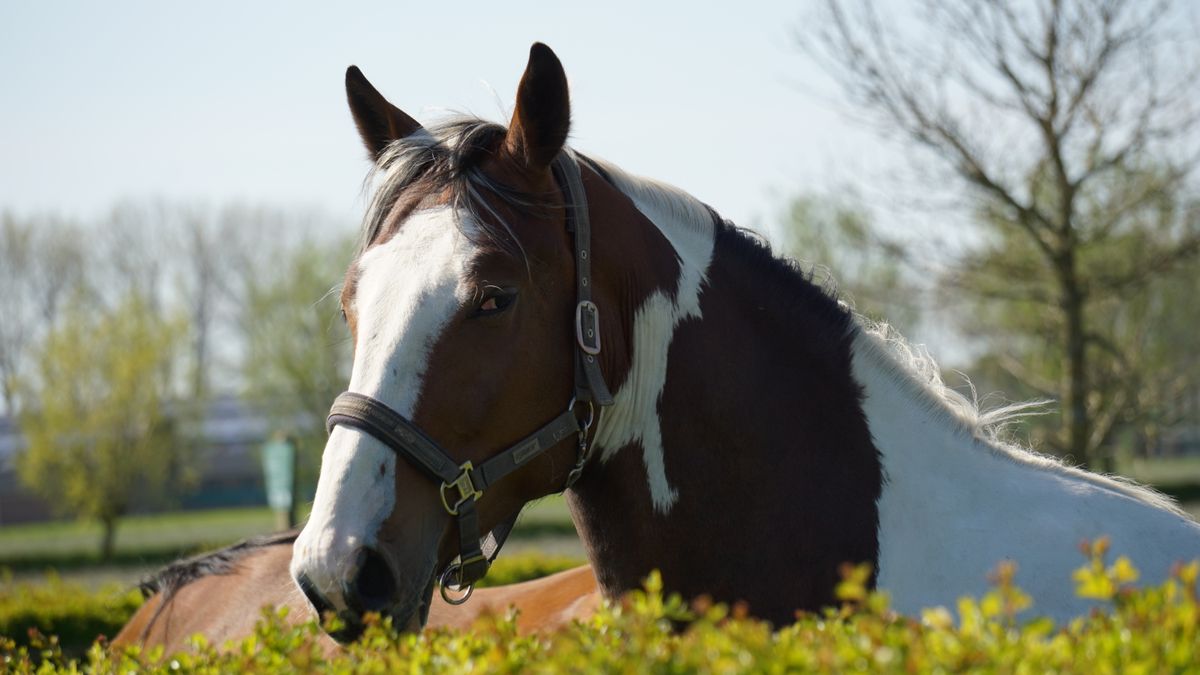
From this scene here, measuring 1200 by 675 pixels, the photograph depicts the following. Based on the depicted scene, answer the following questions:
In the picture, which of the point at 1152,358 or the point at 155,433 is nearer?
the point at 1152,358

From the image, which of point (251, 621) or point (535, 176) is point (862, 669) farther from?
point (251, 621)

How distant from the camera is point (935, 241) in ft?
39.6

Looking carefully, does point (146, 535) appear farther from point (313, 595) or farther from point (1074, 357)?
point (313, 595)

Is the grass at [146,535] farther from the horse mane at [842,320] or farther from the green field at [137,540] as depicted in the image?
the horse mane at [842,320]

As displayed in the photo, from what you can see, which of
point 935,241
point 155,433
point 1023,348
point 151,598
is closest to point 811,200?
point 1023,348

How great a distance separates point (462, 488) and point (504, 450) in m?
0.14

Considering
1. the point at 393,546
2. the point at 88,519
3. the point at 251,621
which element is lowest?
the point at 88,519

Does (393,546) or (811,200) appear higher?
(811,200)

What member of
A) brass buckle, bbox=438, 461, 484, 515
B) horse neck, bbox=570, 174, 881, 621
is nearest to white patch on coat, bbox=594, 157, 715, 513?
horse neck, bbox=570, 174, 881, 621

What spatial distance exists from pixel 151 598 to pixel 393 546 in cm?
327

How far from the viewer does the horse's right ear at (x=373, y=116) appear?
10.3ft

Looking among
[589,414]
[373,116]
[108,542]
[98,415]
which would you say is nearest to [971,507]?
[589,414]

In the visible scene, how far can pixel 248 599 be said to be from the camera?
14.6 feet

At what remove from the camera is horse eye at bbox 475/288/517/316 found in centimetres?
256
